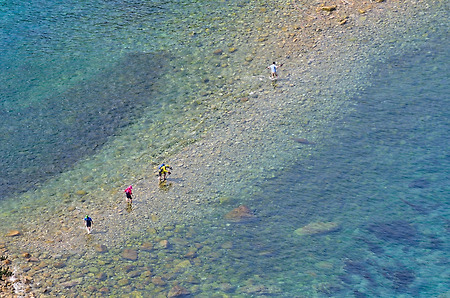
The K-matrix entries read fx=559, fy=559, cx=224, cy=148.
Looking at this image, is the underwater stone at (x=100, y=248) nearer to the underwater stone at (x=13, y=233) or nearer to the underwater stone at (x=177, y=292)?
the underwater stone at (x=13, y=233)

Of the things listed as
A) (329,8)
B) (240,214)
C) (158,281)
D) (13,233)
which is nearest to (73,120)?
(13,233)

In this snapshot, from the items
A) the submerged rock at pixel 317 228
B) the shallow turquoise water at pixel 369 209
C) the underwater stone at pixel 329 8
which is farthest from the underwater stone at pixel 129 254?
the underwater stone at pixel 329 8

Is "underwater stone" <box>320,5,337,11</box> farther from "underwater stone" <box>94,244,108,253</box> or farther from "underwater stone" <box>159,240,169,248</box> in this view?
"underwater stone" <box>94,244,108,253</box>

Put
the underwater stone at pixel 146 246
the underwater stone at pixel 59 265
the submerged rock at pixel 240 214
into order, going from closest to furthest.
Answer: the underwater stone at pixel 59 265 → the underwater stone at pixel 146 246 → the submerged rock at pixel 240 214

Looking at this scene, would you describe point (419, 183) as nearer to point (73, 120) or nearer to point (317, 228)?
point (317, 228)

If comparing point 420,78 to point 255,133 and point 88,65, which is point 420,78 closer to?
point 255,133

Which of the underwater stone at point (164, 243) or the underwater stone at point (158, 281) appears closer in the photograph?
the underwater stone at point (158, 281)
